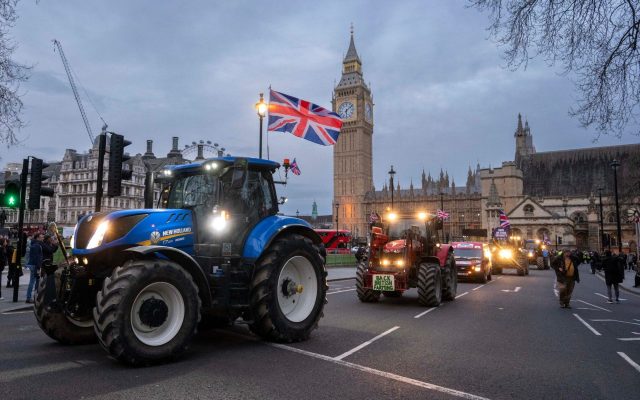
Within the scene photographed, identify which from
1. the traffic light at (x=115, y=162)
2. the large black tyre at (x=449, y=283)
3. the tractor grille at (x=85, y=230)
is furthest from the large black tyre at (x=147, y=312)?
the large black tyre at (x=449, y=283)

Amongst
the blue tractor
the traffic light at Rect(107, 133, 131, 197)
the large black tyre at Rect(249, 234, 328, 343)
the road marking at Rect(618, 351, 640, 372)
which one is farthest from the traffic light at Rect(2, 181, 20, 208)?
the road marking at Rect(618, 351, 640, 372)

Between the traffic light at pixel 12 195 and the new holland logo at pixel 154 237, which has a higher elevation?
the traffic light at pixel 12 195

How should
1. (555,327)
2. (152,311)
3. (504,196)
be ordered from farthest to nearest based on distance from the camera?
(504,196), (555,327), (152,311)

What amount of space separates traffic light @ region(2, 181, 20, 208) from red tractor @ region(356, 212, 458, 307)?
1006 cm

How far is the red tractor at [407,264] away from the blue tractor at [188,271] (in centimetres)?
511

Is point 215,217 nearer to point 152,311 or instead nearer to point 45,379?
point 152,311

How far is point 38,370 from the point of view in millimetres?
5496

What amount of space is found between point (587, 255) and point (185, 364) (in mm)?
73388

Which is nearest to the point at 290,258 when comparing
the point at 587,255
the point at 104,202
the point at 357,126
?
the point at 587,255

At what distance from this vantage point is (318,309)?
8.05 m

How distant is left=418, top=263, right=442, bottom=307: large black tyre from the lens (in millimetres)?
12680

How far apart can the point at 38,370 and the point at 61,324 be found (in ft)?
4.20

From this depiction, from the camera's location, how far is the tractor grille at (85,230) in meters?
6.34

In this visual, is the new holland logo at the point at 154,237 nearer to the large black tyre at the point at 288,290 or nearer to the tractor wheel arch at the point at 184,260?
the tractor wheel arch at the point at 184,260
